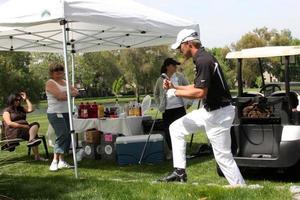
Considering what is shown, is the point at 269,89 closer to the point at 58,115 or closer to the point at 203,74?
the point at 203,74

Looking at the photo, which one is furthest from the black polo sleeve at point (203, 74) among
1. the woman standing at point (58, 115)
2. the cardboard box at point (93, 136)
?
the cardboard box at point (93, 136)

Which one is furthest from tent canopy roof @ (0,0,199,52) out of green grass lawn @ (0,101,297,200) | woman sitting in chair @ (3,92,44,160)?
green grass lawn @ (0,101,297,200)

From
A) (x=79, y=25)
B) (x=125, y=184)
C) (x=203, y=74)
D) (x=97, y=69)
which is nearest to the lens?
(x=203, y=74)

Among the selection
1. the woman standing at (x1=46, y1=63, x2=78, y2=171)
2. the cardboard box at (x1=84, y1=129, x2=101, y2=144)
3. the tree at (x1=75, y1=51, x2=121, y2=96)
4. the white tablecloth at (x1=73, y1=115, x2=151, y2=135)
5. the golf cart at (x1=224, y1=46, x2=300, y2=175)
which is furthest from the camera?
the tree at (x1=75, y1=51, x2=121, y2=96)

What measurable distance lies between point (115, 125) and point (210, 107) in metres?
3.91

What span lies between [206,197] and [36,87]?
193ft

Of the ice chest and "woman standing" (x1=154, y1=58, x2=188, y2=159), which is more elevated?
"woman standing" (x1=154, y1=58, x2=188, y2=159)

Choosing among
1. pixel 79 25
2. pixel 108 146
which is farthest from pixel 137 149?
pixel 79 25

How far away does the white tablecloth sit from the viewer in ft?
32.1

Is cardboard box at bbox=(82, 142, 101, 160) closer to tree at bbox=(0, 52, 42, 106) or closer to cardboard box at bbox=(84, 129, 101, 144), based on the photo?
cardboard box at bbox=(84, 129, 101, 144)

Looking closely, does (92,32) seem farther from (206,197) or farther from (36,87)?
(36,87)

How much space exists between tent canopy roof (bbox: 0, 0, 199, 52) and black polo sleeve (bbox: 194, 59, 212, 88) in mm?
2559

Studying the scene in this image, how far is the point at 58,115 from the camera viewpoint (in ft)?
30.2

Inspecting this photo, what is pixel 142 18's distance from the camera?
28.8ft
